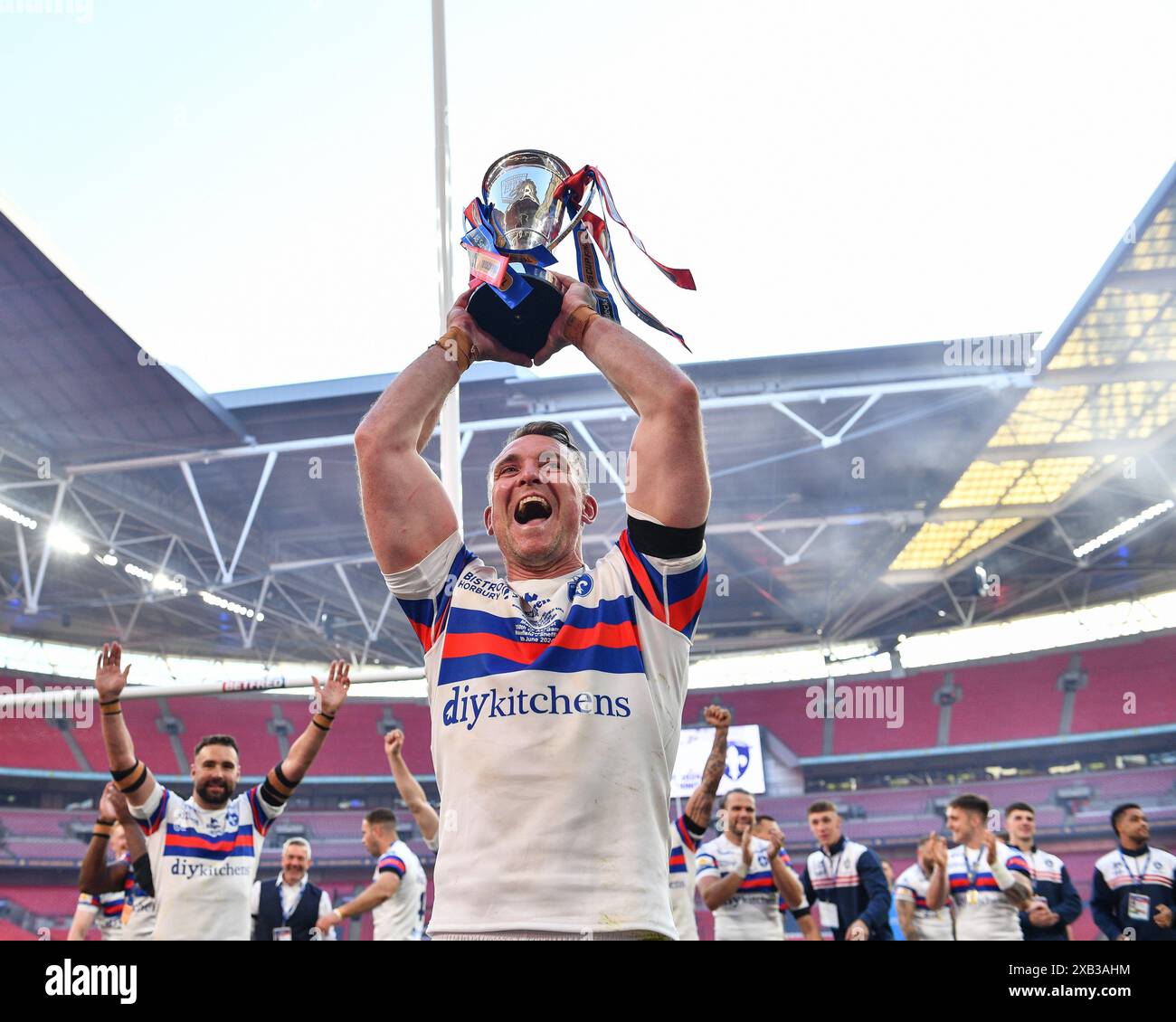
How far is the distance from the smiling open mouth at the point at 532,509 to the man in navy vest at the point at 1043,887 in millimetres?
6417

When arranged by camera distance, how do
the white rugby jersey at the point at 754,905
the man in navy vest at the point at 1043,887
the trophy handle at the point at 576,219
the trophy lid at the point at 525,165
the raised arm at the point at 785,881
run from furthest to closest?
the man in navy vest at the point at 1043,887, the white rugby jersey at the point at 754,905, the raised arm at the point at 785,881, the trophy lid at the point at 525,165, the trophy handle at the point at 576,219

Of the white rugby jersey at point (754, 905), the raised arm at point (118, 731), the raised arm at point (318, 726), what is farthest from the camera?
A: the white rugby jersey at point (754, 905)

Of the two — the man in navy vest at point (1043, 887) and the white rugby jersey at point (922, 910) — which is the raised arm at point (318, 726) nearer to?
the man in navy vest at point (1043, 887)

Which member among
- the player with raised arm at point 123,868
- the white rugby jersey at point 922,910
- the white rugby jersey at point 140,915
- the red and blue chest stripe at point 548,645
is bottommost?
the white rugby jersey at point 922,910

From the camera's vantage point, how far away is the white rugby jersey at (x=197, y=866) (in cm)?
429

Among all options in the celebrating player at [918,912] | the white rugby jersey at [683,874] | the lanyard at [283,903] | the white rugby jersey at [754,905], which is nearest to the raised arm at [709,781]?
the white rugby jersey at [683,874]

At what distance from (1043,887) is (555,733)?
728cm

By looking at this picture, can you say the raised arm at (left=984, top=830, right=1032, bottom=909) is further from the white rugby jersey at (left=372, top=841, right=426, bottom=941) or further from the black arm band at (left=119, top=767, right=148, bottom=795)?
the black arm band at (left=119, top=767, right=148, bottom=795)

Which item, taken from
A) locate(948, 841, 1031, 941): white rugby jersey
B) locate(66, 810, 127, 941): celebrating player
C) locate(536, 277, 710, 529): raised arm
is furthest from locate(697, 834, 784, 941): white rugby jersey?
locate(536, 277, 710, 529): raised arm

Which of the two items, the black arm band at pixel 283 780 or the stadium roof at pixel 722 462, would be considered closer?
the black arm band at pixel 283 780

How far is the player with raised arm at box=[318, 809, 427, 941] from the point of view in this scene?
6.79m

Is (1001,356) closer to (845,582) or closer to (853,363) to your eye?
(853,363)

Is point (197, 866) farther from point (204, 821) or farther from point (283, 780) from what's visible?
point (283, 780)

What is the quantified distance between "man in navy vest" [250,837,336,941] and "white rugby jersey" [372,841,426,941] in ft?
1.65
